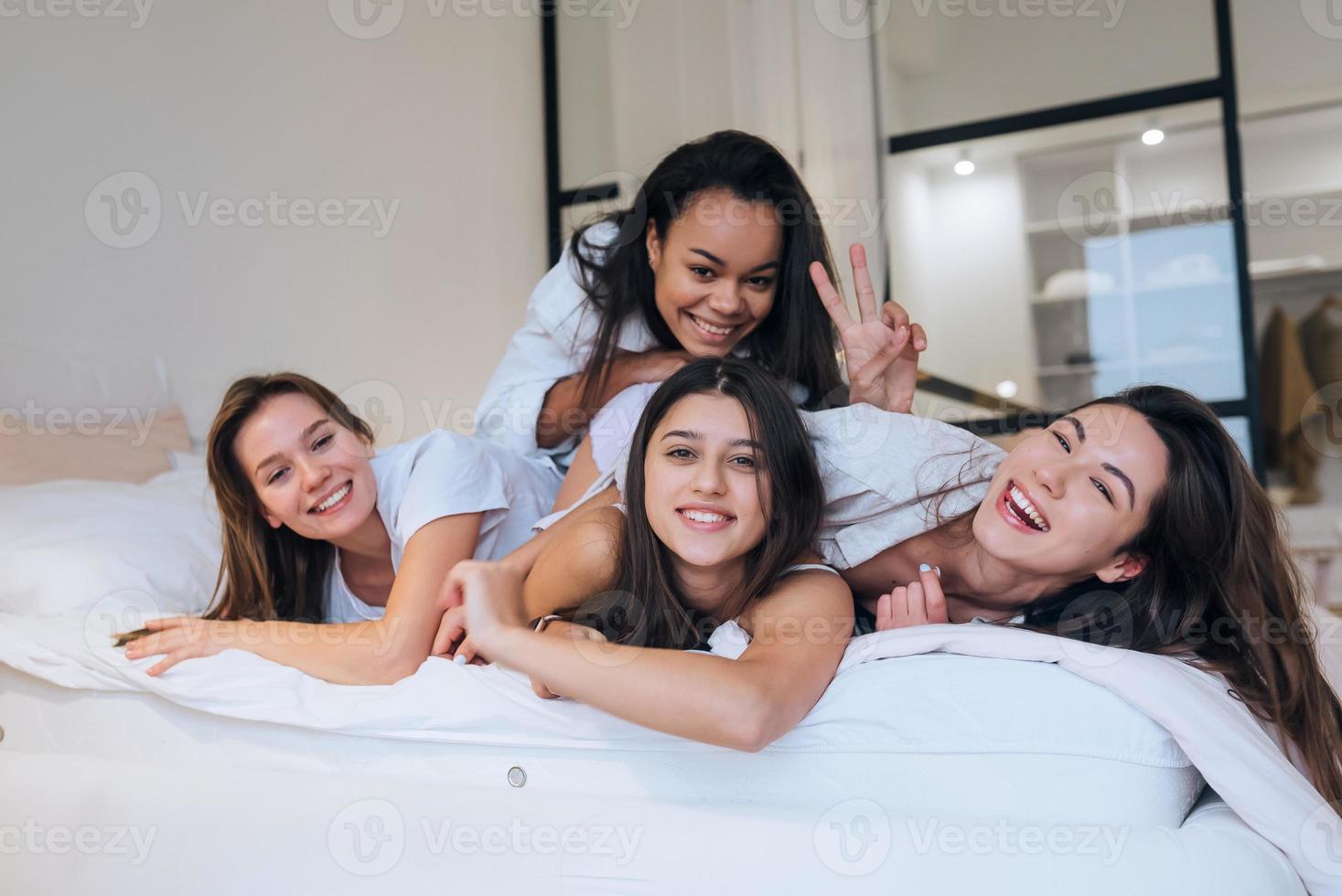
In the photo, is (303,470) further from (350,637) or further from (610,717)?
(610,717)

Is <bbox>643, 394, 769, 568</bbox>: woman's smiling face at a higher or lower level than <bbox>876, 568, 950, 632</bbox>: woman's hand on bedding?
higher

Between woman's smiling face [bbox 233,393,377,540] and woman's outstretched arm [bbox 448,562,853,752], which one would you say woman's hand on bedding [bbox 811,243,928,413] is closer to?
woman's outstretched arm [bbox 448,562,853,752]

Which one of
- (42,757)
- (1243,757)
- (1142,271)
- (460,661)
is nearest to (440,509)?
(460,661)

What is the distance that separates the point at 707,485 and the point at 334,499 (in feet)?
2.09

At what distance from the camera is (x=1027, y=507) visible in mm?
1269

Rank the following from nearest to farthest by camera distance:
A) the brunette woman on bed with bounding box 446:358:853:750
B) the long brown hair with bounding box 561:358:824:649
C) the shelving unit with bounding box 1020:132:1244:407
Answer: the brunette woman on bed with bounding box 446:358:853:750 < the long brown hair with bounding box 561:358:824:649 < the shelving unit with bounding box 1020:132:1244:407

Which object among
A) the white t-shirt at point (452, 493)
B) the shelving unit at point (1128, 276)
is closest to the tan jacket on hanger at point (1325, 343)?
the shelving unit at point (1128, 276)

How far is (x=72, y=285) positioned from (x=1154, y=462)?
6.51 feet

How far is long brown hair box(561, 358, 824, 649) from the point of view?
129 cm

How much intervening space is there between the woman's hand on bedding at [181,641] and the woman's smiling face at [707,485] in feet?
1.91

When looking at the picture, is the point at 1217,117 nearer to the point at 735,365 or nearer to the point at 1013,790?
the point at 735,365

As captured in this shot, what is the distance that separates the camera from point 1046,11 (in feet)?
10.9

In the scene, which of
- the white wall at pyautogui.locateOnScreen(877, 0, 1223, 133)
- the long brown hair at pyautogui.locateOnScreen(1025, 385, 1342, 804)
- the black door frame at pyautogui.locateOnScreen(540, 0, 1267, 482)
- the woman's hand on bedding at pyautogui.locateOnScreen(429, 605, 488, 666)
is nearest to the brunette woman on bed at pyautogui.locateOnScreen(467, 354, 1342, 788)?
the long brown hair at pyautogui.locateOnScreen(1025, 385, 1342, 804)

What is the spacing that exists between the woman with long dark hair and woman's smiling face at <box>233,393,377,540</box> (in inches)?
15.2
